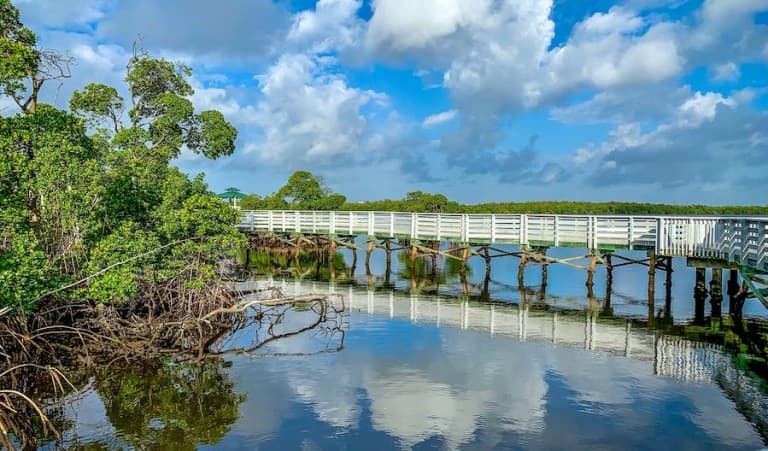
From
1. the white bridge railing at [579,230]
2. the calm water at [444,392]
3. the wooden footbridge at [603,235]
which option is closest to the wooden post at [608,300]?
the wooden footbridge at [603,235]

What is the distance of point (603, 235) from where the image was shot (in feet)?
69.1

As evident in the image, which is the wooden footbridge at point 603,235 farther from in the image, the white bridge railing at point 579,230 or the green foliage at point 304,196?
the green foliage at point 304,196

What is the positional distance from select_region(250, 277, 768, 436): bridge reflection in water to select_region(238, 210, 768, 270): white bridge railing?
2.72 m

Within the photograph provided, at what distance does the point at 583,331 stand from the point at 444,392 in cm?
625

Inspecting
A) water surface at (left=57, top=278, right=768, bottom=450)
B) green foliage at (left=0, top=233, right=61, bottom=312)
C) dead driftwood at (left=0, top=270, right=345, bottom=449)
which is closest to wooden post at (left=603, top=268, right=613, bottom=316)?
water surface at (left=57, top=278, right=768, bottom=450)

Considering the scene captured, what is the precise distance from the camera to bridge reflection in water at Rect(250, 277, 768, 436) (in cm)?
1038

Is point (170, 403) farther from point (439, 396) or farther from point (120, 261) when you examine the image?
point (439, 396)

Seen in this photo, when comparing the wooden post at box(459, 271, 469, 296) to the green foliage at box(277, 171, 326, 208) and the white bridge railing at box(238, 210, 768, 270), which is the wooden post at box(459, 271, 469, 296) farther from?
the green foliage at box(277, 171, 326, 208)

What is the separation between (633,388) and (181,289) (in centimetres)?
981

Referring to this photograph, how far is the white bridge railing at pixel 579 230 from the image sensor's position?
15180mm

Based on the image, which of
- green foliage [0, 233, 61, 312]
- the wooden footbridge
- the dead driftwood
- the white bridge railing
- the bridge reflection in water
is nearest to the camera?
green foliage [0, 233, 61, 312]

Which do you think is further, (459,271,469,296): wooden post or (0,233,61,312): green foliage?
(459,271,469,296): wooden post

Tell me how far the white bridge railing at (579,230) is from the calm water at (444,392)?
8.14 feet

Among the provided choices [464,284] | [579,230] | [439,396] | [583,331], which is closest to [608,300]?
[579,230]
